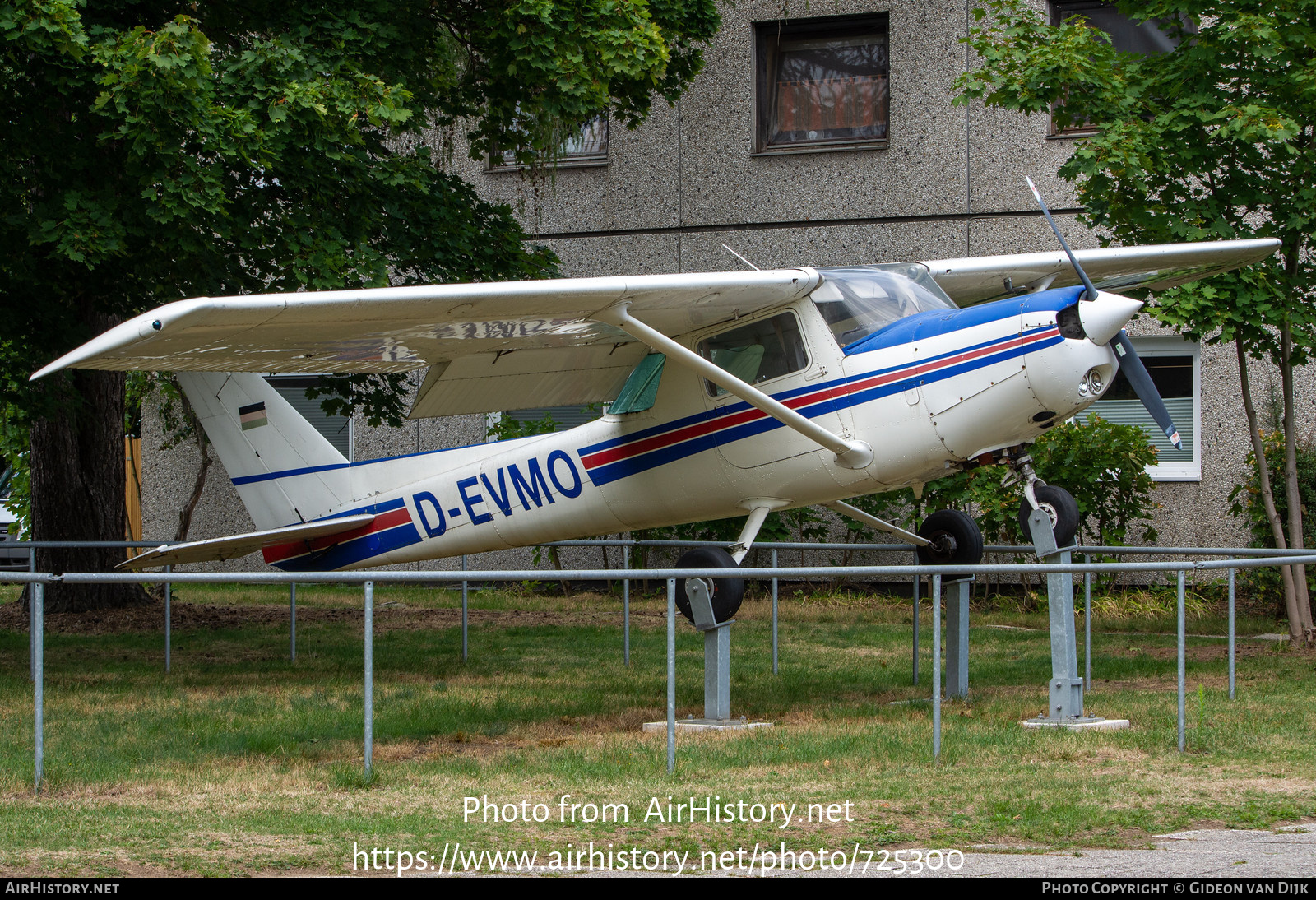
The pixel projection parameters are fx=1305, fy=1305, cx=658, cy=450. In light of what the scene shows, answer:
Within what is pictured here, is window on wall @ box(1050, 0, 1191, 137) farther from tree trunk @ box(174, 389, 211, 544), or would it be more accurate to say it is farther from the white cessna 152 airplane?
tree trunk @ box(174, 389, 211, 544)

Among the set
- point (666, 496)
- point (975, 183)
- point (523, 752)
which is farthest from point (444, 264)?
point (975, 183)

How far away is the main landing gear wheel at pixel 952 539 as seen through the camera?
32.5 ft

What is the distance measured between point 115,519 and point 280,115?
6.66 meters

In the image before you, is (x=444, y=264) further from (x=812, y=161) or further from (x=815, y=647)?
(x=812, y=161)

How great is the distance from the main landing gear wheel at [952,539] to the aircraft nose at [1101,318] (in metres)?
2.08

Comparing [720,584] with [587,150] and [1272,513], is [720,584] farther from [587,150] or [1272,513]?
[587,150]

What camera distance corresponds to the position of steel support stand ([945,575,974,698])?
31.7 feet

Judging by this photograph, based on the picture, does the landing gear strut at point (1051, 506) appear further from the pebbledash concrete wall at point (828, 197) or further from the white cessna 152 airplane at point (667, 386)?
the pebbledash concrete wall at point (828, 197)

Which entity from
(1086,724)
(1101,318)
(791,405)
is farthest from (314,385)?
(1086,724)

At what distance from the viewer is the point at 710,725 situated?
28.0 feet

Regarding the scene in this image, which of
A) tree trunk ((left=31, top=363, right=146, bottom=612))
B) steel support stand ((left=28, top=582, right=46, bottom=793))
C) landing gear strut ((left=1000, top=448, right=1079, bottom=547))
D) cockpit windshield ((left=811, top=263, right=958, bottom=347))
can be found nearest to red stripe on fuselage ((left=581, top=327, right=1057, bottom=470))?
cockpit windshield ((left=811, top=263, right=958, bottom=347))

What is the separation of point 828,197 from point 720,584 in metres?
9.35

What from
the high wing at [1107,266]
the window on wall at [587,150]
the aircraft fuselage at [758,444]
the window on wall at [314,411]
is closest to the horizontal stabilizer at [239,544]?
the aircraft fuselage at [758,444]

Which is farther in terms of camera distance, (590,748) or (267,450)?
(267,450)
